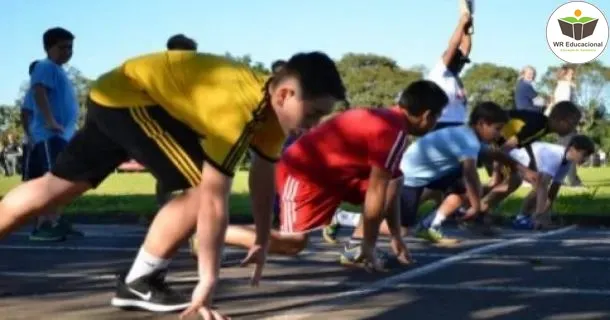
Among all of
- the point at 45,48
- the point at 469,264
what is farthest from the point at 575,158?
the point at 45,48

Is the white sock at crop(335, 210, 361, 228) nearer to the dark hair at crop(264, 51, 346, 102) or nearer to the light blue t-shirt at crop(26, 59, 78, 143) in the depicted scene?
the light blue t-shirt at crop(26, 59, 78, 143)

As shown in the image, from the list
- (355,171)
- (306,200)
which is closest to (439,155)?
(355,171)

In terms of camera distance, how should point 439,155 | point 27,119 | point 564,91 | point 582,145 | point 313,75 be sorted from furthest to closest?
point 564,91, point 582,145, point 27,119, point 439,155, point 313,75

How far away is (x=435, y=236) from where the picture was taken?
9141 mm

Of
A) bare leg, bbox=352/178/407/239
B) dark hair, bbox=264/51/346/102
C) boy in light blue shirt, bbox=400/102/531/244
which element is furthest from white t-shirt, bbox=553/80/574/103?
dark hair, bbox=264/51/346/102

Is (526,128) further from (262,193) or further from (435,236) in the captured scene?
(262,193)

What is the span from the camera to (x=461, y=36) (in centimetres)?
984

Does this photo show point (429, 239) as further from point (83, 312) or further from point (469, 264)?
point (83, 312)

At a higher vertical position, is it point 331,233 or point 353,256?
point 353,256

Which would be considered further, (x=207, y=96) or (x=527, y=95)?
(x=527, y=95)

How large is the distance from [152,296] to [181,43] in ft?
12.2

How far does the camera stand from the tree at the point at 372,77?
339 ft

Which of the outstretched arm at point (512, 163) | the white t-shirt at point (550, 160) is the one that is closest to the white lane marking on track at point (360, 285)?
the outstretched arm at point (512, 163)

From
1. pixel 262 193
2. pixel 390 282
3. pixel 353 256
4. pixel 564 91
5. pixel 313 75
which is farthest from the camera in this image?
pixel 564 91
